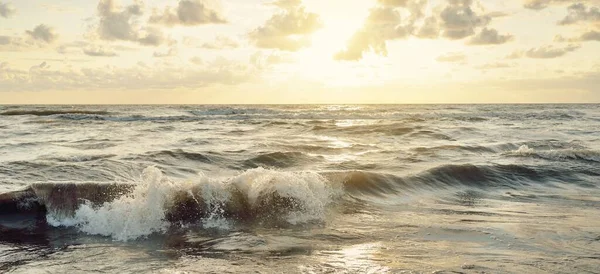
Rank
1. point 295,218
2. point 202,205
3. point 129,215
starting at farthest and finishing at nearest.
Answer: point 202,205, point 295,218, point 129,215

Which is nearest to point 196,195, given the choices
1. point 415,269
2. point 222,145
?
point 415,269

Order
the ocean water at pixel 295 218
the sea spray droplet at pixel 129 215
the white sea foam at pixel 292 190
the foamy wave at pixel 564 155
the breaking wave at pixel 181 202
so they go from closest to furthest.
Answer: the ocean water at pixel 295 218, the sea spray droplet at pixel 129 215, the breaking wave at pixel 181 202, the white sea foam at pixel 292 190, the foamy wave at pixel 564 155

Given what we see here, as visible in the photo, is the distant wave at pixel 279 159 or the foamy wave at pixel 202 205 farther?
the distant wave at pixel 279 159

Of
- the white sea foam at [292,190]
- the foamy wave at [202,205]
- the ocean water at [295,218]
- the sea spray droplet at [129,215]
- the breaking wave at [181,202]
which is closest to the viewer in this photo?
the ocean water at [295,218]

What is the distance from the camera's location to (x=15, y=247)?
6.25 meters

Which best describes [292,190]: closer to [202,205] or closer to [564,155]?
[202,205]

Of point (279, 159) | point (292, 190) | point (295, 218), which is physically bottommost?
point (295, 218)

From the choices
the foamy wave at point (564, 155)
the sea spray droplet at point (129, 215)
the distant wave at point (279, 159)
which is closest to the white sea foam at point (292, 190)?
the sea spray droplet at point (129, 215)

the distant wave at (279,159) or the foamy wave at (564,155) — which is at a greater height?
A: the foamy wave at (564,155)

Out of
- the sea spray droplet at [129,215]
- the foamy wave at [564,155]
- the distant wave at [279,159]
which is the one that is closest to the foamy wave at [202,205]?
the sea spray droplet at [129,215]

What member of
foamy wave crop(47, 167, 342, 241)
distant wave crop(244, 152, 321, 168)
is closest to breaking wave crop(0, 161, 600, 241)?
foamy wave crop(47, 167, 342, 241)

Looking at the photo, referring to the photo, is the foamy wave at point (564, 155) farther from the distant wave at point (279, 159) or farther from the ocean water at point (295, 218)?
the distant wave at point (279, 159)

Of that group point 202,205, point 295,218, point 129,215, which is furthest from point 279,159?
point 129,215

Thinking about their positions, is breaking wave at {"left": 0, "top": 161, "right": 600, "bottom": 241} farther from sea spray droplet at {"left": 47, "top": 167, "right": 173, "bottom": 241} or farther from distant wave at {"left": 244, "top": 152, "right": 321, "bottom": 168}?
distant wave at {"left": 244, "top": 152, "right": 321, "bottom": 168}
